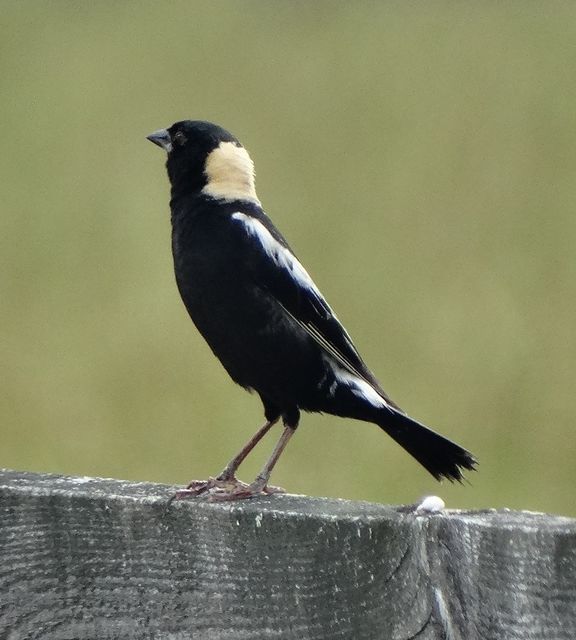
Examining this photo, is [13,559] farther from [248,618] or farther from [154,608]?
[248,618]

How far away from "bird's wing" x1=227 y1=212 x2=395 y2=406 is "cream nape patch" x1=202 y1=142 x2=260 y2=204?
0.15 m

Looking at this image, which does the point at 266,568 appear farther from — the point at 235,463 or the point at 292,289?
the point at 292,289

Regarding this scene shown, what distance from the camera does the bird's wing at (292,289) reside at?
3447mm

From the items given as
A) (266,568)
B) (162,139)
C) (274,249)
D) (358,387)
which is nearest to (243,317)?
(274,249)

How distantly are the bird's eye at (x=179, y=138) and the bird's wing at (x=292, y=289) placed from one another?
444mm

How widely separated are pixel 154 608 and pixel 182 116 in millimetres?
6173

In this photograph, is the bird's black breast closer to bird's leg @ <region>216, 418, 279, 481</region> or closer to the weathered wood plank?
bird's leg @ <region>216, 418, 279, 481</region>

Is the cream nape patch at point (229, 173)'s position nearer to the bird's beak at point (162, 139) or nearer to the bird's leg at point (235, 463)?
the bird's beak at point (162, 139)

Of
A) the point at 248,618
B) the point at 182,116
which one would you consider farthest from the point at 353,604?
the point at 182,116

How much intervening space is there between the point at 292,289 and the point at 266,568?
1707mm

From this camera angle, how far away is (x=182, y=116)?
7.88 metres

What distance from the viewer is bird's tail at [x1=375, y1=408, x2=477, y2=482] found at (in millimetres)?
3187

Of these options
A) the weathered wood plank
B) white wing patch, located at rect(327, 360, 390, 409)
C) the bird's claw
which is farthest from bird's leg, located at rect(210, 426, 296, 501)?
the weathered wood plank

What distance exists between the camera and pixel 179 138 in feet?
12.7
